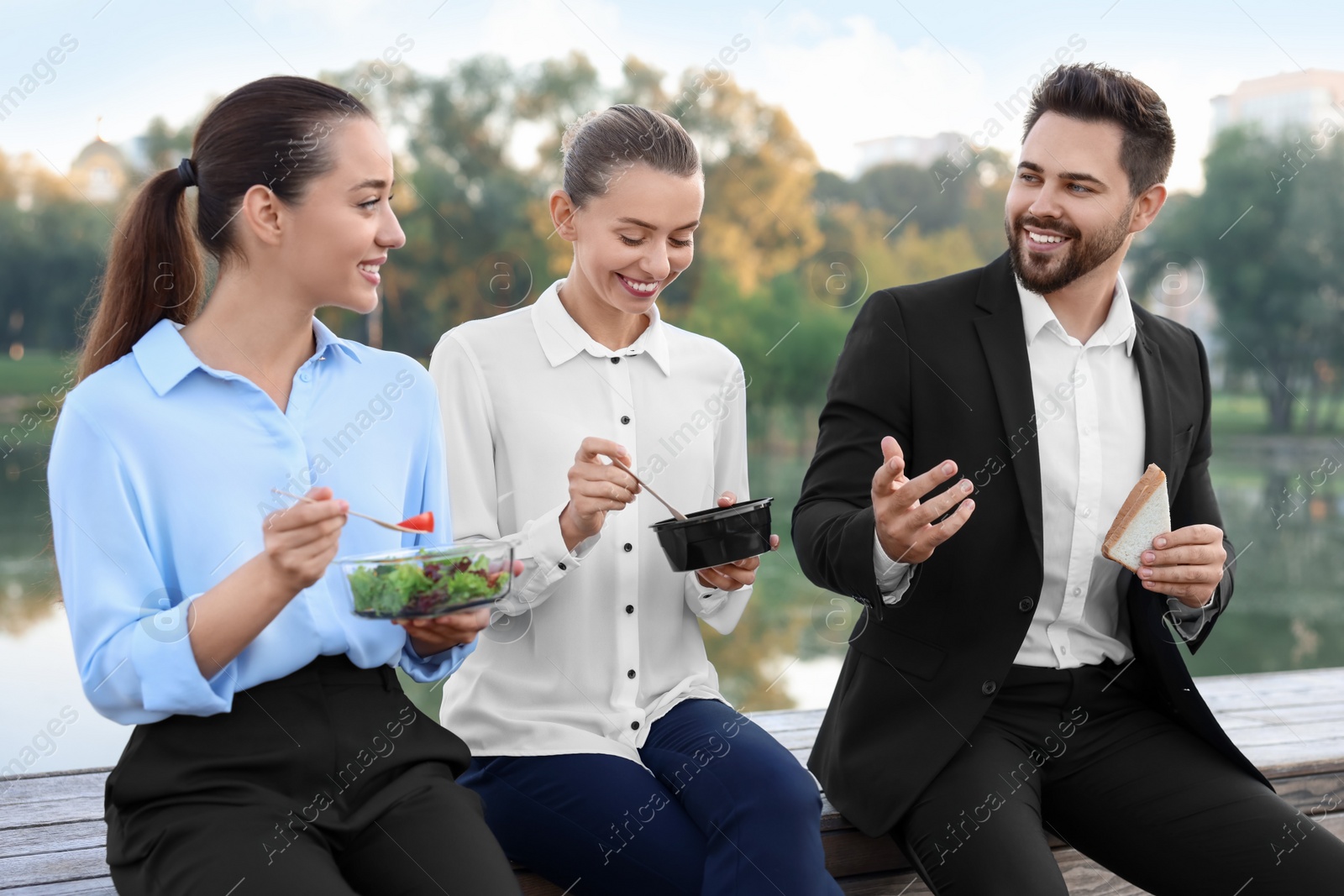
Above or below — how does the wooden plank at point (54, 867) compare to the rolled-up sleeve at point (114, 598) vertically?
below

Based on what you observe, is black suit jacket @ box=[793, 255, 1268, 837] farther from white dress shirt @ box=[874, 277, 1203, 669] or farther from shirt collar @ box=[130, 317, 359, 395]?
shirt collar @ box=[130, 317, 359, 395]

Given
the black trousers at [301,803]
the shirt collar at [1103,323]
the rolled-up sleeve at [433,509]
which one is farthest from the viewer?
the shirt collar at [1103,323]

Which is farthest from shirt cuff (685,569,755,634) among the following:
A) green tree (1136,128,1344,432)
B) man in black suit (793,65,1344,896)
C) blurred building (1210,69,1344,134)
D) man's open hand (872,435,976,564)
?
blurred building (1210,69,1344,134)

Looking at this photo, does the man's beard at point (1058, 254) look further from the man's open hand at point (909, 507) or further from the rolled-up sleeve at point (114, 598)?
A: the rolled-up sleeve at point (114, 598)

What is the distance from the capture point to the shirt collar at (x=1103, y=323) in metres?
2.32

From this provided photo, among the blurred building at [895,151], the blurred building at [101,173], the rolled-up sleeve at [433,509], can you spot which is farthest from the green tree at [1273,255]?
the rolled-up sleeve at [433,509]

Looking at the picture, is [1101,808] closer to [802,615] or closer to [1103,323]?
[1103,323]

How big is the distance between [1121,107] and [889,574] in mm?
1054

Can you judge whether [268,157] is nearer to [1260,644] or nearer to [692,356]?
[692,356]

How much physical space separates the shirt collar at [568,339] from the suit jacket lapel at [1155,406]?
0.94 metres

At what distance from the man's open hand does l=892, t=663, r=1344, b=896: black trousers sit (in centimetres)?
48

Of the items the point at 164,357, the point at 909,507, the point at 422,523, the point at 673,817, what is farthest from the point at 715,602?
the point at 164,357

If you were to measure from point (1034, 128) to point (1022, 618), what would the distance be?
0.97 metres

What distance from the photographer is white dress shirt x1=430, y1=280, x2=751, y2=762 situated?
2139 mm
